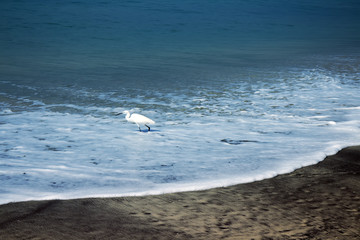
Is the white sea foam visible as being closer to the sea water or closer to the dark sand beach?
the sea water

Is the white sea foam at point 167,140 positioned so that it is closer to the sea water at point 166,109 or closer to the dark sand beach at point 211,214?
the sea water at point 166,109

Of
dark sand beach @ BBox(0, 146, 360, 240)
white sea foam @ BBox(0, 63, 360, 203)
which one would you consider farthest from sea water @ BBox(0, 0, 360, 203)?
dark sand beach @ BBox(0, 146, 360, 240)

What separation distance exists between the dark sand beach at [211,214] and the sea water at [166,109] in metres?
0.23

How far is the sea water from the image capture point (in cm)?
402

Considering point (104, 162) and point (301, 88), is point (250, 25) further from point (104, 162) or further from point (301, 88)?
point (104, 162)

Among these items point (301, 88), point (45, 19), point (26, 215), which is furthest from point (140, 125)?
point (45, 19)

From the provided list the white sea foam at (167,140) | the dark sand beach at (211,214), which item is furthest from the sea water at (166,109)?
the dark sand beach at (211,214)

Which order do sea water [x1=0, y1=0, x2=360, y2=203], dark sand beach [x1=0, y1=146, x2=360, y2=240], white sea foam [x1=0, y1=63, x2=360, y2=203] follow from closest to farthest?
dark sand beach [x1=0, y1=146, x2=360, y2=240] < white sea foam [x1=0, y1=63, x2=360, y2=203] < sea water [x1=0, y1=0, x2=360, y2=203]

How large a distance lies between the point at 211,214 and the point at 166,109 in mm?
4087

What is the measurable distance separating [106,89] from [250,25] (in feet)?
59.7

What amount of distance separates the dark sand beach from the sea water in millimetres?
233

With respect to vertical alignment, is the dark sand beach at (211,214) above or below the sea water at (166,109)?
below

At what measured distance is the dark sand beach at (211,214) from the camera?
108 inches

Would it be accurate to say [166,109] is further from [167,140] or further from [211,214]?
[211,214]
